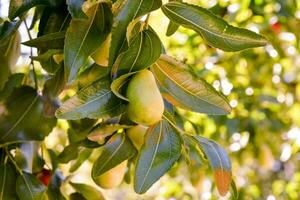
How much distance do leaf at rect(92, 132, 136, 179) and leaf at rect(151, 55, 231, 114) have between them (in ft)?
0.49

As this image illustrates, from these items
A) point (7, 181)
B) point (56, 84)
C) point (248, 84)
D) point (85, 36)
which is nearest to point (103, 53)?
point (85, 36)

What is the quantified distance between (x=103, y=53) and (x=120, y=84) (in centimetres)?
9

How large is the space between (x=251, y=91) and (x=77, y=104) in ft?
5.13

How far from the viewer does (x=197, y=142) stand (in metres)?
0.78

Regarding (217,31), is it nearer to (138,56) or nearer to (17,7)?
(138,56)

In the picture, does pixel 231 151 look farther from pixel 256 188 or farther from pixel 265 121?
pixel 256 188

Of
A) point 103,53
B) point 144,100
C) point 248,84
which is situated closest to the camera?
point 144,100

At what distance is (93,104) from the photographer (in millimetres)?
697

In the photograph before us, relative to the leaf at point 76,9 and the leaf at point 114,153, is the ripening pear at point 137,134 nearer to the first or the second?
the leaf at point 114,153

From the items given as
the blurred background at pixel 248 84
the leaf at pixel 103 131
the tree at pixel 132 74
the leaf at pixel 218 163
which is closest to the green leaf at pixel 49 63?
the tree at pixel 132 74

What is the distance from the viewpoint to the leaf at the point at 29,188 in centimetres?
90

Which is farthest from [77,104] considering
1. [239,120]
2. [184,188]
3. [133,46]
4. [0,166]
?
[184,188]

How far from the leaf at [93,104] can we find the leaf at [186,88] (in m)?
0.07

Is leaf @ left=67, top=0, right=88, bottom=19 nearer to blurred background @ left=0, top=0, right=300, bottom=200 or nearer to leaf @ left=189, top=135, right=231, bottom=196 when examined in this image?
leaf @ left=189, top=135, right=231, bottom=196
